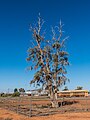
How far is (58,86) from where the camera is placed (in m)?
32.3

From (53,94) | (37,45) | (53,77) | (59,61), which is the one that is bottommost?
(53,94)

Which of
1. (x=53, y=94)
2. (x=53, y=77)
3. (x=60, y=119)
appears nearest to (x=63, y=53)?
(x=53, y=77)

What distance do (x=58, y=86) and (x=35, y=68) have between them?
3705 mm

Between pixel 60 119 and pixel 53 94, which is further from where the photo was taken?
pixel 53 94

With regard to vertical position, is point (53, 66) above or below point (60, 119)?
above

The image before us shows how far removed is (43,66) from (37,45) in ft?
9.09

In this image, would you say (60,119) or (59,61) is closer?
(60,119)

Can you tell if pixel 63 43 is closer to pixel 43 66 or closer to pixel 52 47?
pixel 52 47

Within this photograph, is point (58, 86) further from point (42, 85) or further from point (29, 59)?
point (29, 59)

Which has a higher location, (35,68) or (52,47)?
(52,47)

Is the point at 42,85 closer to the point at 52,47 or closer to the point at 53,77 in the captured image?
the point at 53,77

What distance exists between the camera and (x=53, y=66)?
32062 millimetres

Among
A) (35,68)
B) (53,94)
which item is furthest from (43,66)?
(53,94)

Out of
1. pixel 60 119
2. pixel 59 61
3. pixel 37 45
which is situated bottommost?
pixel 60 119
